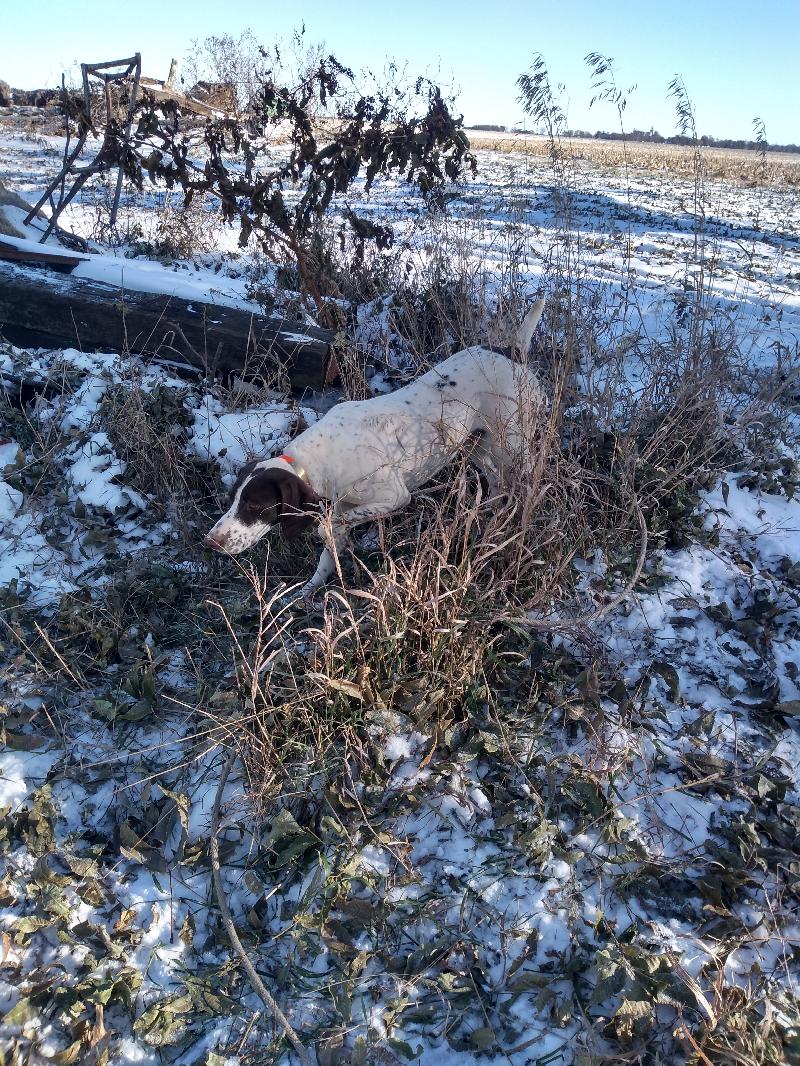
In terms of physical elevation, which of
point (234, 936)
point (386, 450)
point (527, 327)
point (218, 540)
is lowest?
point (234, 936)

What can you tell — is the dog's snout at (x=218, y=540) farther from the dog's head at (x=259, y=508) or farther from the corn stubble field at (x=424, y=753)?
the corn stubble field at (x=424, y=753)

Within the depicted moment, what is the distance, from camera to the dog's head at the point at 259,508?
2.54m

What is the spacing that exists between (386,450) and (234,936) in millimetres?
1812

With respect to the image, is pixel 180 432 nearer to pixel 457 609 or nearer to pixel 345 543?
pixel 345 543

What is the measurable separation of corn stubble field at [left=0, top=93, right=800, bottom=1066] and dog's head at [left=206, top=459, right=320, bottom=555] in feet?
0.48

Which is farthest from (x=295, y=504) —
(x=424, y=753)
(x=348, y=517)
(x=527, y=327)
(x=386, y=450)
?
(x=527, y=327)

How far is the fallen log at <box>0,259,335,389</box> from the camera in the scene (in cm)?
384

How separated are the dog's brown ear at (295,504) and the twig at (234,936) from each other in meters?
0.87

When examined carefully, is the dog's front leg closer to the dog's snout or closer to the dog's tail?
the dog's snout

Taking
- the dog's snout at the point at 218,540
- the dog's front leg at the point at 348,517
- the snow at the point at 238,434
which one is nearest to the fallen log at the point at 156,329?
the snow at the point at 238,434

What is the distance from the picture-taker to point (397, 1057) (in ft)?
5.16

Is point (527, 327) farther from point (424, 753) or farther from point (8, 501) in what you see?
point (8, 501)

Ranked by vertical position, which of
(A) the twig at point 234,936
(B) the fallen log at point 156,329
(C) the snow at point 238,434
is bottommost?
(A) the twig at point 234,936

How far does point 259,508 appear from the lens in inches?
100
